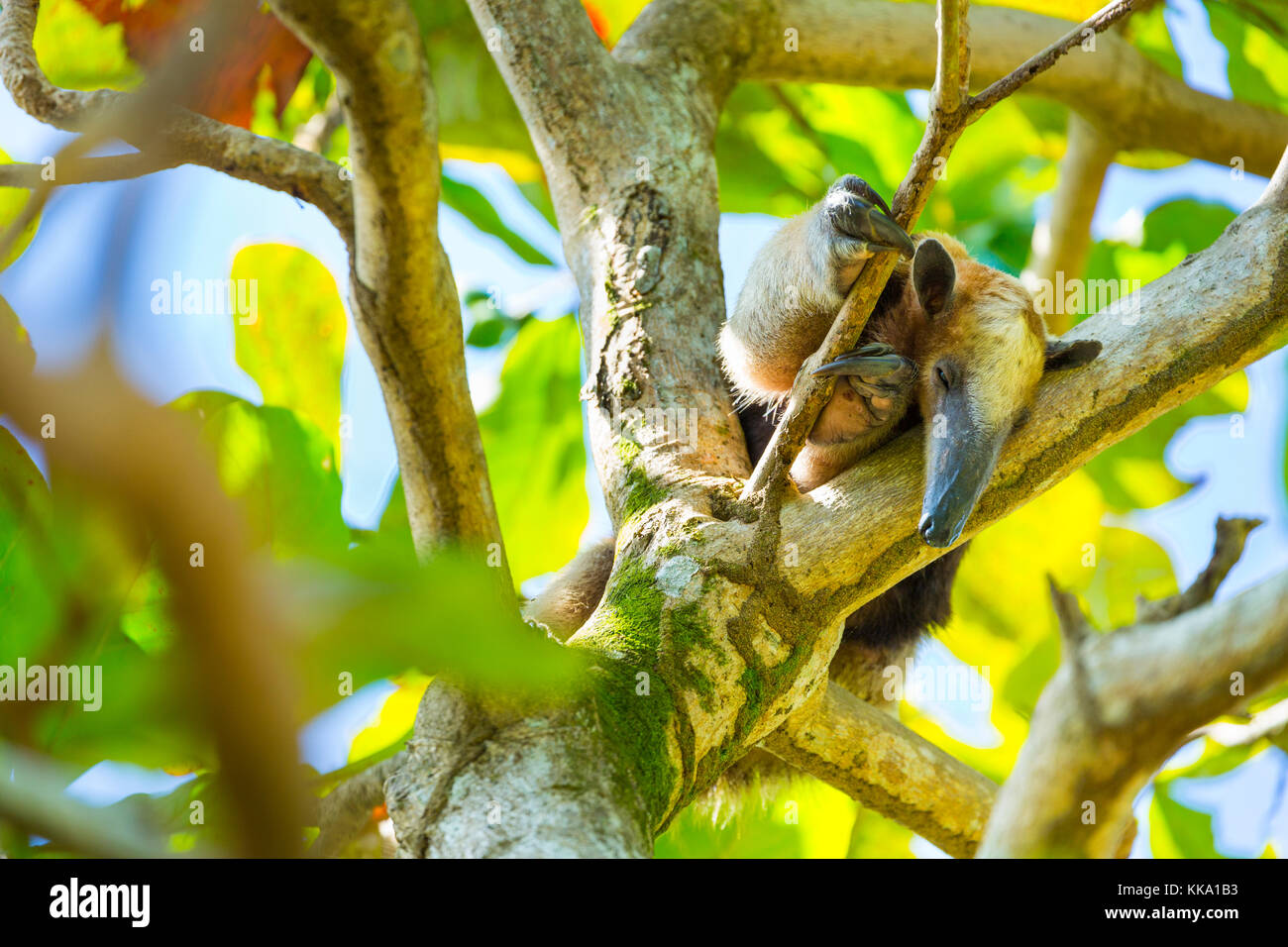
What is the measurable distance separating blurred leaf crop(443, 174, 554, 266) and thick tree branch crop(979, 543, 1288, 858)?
12.9ft

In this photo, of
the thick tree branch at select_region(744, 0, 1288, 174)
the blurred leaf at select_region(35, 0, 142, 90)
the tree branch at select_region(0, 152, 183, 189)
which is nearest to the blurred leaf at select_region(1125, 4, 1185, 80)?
the thick tree branch at select_region(744, 0, 1288, 174)

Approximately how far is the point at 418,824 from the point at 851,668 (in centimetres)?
224

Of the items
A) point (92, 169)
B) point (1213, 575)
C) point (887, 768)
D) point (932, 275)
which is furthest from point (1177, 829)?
point (92, 169)

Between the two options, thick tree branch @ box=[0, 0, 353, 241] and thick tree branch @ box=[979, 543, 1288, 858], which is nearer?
thick tree branch @ box=[979, 543, 1288, 858]

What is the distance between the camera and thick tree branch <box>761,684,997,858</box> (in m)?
3.21

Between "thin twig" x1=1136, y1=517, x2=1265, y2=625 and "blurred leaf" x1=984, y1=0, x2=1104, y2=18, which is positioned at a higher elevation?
"blurred leaf" x1=984, y1=0, x2=1104, y2=18

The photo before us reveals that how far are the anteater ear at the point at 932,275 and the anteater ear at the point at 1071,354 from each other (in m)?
0.28

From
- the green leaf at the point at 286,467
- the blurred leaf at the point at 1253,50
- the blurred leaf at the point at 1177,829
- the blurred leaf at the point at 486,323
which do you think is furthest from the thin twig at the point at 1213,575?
the blurred leaf at the point at 1253,50

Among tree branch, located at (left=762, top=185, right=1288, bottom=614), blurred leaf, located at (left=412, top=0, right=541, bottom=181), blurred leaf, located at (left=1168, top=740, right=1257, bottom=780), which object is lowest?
blurred leaf, located at (left=1168, top=740, right=1257, bottom=780)

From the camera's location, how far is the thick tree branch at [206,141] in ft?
6.59

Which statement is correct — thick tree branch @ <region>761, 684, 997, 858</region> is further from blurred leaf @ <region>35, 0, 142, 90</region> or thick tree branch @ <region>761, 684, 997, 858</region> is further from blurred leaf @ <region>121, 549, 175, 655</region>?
blurred leaf @ <region>35, 0, 142, 90</region>

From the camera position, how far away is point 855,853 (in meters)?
4.66

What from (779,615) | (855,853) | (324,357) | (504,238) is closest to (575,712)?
(779,615)
